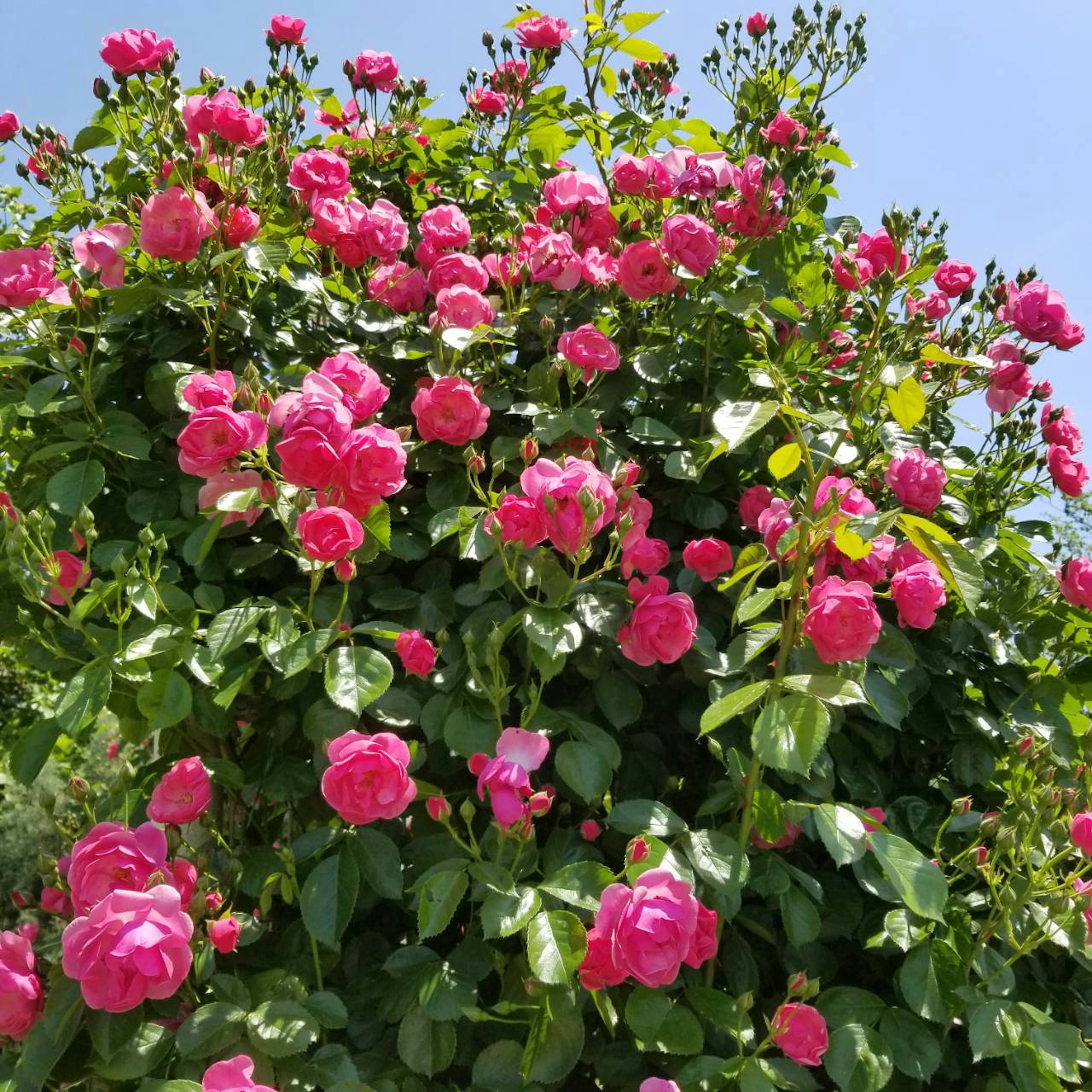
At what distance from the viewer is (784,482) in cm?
203

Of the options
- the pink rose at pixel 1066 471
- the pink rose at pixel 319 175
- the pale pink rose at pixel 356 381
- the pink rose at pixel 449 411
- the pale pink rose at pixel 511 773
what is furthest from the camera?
the pink rose at pixel 1066 471

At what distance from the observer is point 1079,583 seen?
6.66 ft

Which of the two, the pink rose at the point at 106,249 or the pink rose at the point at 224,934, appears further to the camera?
the pink rose at the point at 106,249

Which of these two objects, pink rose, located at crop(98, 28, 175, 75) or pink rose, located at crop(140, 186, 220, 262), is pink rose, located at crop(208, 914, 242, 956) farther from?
pink rose, located at crop(98, 28, 175, 75)

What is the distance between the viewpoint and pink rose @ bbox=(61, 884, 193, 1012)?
132 centimetres

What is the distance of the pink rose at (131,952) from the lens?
1.32 meters

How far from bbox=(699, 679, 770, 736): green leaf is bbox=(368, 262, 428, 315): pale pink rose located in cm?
110

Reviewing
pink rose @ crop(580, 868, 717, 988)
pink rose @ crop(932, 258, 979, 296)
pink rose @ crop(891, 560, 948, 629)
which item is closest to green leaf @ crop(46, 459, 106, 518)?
pink rose @ crop(580, 868, 717, 988)

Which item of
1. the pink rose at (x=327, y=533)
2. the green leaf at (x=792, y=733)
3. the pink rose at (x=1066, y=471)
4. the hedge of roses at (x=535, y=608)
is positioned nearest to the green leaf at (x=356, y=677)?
the hedge of roses at (x=535, y=608)

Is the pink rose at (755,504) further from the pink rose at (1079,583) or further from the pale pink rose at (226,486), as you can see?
the pale pink rose at (226,486)

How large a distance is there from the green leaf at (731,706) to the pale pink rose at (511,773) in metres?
0.24

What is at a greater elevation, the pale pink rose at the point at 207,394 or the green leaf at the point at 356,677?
the pale pink rose at the point at 207,394

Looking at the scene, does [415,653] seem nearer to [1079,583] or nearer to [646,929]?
[646,929]

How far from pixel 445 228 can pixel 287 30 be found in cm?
74
